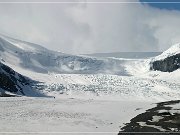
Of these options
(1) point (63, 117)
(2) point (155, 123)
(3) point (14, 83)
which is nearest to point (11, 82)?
(3) point (14, 83)

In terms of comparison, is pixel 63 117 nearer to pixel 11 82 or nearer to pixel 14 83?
pixel 11 82

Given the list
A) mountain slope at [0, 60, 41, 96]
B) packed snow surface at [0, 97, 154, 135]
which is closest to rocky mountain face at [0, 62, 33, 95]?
mountain slope at [0, 60, 41, 96]

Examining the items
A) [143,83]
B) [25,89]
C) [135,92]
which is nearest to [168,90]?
[143,83]

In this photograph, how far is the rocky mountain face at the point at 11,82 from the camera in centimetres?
10885

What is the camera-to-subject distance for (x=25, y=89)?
12538 cm

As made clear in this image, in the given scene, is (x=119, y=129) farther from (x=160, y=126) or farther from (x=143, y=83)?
(x=143, y=83)

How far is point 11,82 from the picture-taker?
115 metres

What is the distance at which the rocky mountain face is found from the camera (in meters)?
109

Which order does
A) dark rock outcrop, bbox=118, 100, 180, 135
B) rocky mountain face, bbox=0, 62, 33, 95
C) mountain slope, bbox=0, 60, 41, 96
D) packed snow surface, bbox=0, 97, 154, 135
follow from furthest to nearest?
mountain slope, bbox=0, 60, 41, 96
rocky mountain face, bbox=0, 62, 33, 95
dark rock outcrop, bbox=118, 100, 180, 135
packed snow surface, bbox=0, 97, 154, 135

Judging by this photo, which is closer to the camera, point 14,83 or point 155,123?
point 155,123

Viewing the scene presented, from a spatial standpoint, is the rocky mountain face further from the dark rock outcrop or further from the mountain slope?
the dark rock outcrop

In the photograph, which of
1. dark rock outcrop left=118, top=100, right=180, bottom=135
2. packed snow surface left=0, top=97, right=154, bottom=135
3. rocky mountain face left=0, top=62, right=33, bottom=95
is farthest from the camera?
rocky mountain face left=0, top=62, right=33, bottom=95

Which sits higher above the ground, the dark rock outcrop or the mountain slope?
the mountain slope

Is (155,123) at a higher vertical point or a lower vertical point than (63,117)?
lower
